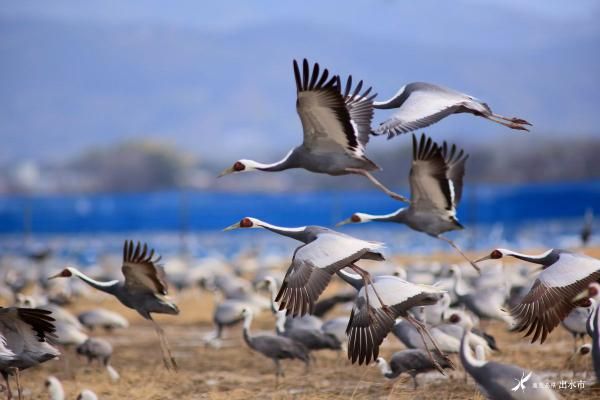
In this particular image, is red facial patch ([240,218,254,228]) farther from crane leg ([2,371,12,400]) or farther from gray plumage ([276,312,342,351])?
gray plumage ([276,312,342,351])

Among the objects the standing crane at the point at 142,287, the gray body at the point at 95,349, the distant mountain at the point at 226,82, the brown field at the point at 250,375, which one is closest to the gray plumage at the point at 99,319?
the brown field at the point at 250,375

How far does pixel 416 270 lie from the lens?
578 inches

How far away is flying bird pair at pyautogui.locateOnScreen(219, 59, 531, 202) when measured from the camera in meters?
6.53

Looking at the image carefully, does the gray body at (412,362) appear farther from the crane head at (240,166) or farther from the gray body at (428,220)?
the crane head at (240,166)

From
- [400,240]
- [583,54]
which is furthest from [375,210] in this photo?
[583,54]

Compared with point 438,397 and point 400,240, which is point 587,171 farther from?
point 438,397

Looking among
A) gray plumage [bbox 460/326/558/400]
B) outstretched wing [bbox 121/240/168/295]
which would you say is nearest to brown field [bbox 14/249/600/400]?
outstretched wing [bbox 121/240/168/295]

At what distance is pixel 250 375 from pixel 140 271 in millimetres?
2122

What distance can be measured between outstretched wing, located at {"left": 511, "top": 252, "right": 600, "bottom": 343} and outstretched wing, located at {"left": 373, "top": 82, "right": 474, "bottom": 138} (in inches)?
50.7

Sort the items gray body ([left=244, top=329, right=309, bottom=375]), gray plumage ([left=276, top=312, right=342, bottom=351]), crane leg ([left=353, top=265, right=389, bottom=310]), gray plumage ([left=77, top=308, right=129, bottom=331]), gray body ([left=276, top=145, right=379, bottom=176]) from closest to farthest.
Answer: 1. crane leg ([left=353, top=265, right=389, bottom=310])
2. gray body ([left=276, top=145, right=379, bottom=176])
3. gray body ([left=244, top=329, right=309, bottom=375])
4. gray plumage ([left=276, top=312, right=342, bottom=351])
5. gray plumage ([left=77, top=308, right=129, bottom=331])

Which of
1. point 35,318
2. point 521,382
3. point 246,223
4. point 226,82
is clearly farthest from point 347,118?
point 226,82

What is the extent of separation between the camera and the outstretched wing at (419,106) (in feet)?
22.6

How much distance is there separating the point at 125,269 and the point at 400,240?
24.9 meters

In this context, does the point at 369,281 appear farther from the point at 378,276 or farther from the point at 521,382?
the point at 521,382
